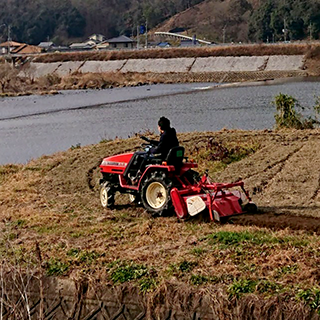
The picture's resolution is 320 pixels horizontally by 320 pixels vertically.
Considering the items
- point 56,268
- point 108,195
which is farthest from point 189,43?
point 56,268

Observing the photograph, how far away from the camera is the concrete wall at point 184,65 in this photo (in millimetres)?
90500

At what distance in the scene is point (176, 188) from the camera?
443 inches

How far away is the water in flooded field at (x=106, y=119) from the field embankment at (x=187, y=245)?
11232mm

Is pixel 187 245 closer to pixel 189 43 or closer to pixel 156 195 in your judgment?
pixel 156 195

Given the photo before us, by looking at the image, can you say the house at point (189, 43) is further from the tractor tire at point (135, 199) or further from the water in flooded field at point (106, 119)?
the tractor tire at point (135, 199)

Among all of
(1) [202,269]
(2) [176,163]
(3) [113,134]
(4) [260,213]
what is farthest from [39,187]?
(3) [113,134]

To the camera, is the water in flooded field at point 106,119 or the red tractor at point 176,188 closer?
the red tractor at point 176,188

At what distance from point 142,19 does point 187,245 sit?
173711 mm

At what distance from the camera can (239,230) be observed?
32.9 ft

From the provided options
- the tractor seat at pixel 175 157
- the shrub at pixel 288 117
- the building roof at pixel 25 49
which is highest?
the building roof at pixel 25 49

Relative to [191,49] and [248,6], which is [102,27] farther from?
[191,49]

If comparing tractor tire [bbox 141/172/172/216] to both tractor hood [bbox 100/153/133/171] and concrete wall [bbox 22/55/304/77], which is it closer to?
tractor hood [bbox 100/153/133/171]

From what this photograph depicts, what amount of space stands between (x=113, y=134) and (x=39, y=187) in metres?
14.6

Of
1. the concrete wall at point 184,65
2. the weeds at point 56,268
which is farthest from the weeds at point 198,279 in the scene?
the concrete wall at point 184,65
